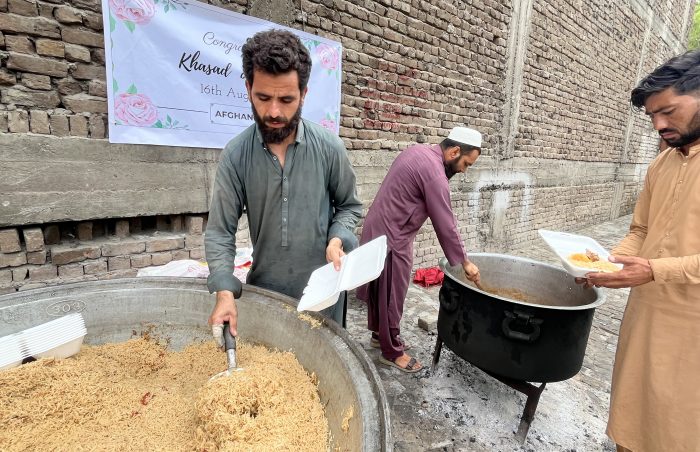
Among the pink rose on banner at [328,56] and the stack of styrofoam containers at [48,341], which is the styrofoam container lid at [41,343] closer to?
the stack of styrofoam containers at [48,341]

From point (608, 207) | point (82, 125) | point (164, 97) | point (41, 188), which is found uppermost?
point (164, 97)

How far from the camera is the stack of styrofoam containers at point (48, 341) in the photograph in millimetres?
1252

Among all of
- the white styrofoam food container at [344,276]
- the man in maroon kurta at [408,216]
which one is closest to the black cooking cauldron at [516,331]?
the man in maroon kurta at [408,216]

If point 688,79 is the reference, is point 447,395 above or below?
below

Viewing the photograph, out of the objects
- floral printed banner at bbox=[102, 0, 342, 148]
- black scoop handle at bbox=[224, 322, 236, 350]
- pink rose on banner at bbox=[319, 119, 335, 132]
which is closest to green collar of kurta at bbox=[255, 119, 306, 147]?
black scoop handle at bbox=[224, 322, 236, 350]

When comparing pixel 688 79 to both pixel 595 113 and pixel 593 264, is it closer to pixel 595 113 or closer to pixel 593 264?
pixel 593 264

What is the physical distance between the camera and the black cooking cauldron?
200 centimetres

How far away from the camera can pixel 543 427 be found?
2377 millimetres

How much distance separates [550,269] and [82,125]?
3374 mm

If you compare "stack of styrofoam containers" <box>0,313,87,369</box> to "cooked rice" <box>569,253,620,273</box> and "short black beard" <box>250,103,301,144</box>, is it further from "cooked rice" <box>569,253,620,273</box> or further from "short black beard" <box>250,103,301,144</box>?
"cooked rice" <box>569,253,620,273</box>

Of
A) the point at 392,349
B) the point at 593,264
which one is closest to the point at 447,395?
the point at 392,349

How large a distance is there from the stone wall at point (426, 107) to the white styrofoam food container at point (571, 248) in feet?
7.27

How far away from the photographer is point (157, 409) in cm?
125

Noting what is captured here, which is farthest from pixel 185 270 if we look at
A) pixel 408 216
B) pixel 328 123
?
pixel 328 123
